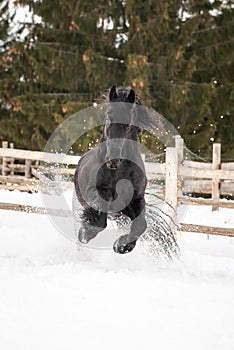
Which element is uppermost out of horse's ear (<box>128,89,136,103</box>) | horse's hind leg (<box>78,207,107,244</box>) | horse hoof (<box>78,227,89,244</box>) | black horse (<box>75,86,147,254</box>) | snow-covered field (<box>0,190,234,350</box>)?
horse's ear (<box>128,89,136,103</box>)

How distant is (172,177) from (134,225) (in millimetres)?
2249

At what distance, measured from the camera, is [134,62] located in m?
15.0

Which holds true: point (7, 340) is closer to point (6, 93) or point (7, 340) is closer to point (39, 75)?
point (39, 75)

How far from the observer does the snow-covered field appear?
3.38m

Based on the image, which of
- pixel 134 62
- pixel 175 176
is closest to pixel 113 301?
pixel 175 176

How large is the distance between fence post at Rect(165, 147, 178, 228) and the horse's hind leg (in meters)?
2.15

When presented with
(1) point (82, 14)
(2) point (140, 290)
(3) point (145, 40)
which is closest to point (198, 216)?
(2) point (140, 290)

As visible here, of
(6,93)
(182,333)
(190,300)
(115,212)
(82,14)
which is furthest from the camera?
(6,93)

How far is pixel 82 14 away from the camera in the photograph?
17.5m

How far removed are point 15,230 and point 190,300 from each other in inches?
152

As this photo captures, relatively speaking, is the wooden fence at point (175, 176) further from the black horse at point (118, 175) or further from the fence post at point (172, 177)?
the black horse at point (118, 175)

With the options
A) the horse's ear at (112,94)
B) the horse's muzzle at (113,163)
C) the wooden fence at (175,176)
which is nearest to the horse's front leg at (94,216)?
the horse's muzzle at (113,163)

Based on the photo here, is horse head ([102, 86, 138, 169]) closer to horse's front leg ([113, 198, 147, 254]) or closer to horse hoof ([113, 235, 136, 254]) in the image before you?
horse's front leg ([113, 198, 147, 254])

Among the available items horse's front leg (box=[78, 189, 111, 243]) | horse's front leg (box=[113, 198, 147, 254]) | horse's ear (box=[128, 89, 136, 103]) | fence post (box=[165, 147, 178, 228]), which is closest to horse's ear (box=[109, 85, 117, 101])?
horse's ear (box=[128, 89, 136, 103])
